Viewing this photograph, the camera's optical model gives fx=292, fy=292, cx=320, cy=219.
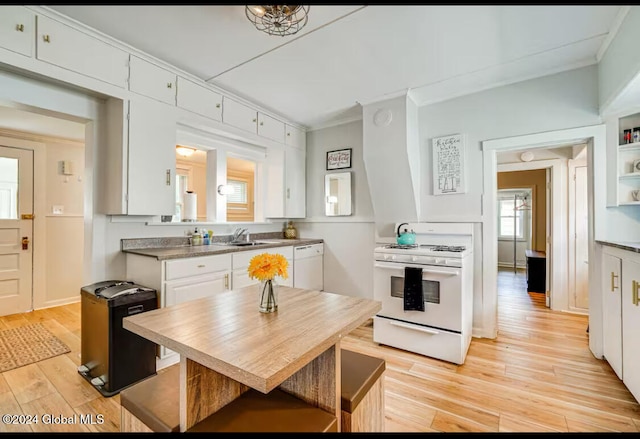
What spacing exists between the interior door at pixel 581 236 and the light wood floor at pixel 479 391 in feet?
2.94

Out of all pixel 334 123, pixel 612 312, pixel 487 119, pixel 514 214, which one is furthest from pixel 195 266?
pixel 514 214

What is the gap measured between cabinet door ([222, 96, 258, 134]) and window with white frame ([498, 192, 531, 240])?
672 centimetres

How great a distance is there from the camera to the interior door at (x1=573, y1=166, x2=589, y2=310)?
357 cm

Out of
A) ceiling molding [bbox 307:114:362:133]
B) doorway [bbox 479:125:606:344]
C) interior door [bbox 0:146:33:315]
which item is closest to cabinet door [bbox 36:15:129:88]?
ceiling molding [bbox 307:114:362:133]

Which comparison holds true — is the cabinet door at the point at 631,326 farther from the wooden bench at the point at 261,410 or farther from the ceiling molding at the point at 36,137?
the ceiling molding at the point at 36,137

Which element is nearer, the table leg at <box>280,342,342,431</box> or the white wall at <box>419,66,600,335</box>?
the table leg at <box>280,342,342,431</box>

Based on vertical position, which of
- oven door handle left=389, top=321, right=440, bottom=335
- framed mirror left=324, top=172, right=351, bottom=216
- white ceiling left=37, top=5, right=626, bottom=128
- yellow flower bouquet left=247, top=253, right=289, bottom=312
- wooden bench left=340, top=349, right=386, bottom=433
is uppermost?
white ceiling left=37, top=5, right=626, bottom=128

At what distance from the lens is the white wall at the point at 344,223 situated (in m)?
3.79

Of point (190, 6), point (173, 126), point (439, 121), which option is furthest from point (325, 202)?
point (190, 6)

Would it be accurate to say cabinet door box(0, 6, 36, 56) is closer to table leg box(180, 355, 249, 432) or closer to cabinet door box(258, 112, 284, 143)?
cabinet door box(258, 112, 284, 143)

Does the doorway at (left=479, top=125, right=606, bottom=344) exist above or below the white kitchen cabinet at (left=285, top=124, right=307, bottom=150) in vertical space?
below

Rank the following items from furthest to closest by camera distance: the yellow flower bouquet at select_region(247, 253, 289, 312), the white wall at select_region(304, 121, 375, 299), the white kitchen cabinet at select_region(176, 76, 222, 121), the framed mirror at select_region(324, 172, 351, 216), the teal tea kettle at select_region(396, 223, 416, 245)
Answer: the framed mirror at select_region(324, 172, 351, 216) → the white wall at select_region(304, 121, 375, 299) → the teal tea kettle at select_region(396, 223, 416, 245) → the white kitchen cabinet at select_region(176, 76, 222, 121) → the yellow flower bouquet at select_region(247, 253, 289, 312)

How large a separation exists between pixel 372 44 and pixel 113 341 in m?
2.88

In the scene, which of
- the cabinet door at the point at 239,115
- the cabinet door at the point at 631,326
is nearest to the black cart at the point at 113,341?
the cabinet door at the point at 239,115
